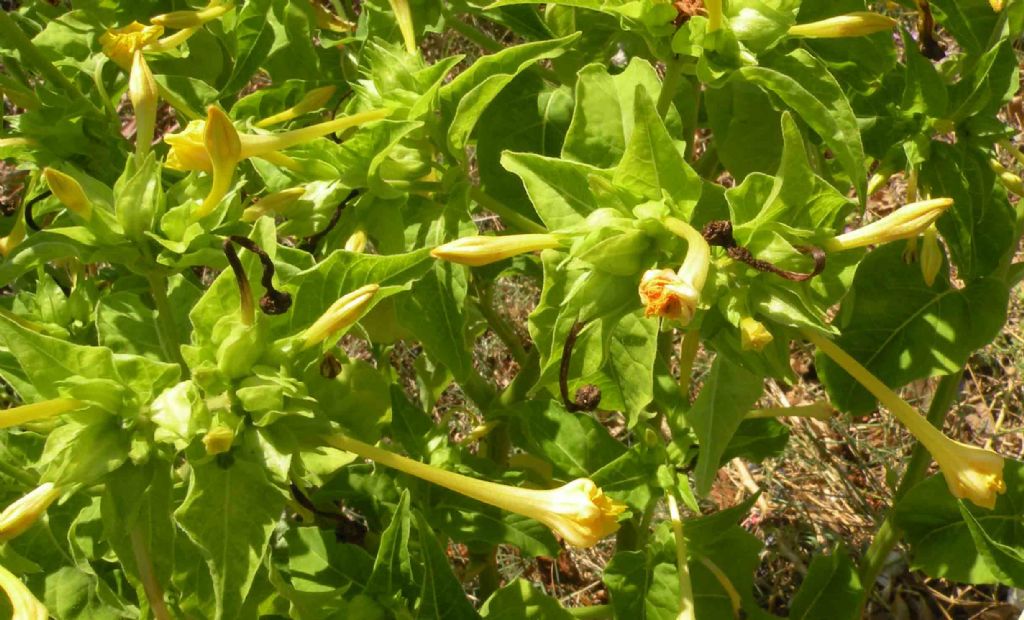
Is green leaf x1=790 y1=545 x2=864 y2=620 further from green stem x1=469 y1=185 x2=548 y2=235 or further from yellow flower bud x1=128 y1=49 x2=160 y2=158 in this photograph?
yellow flower bud x1=128 y1=49 x2=160 y2=158

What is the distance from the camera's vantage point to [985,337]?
5.49ft

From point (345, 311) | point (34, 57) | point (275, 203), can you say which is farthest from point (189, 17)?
point (345, 311)

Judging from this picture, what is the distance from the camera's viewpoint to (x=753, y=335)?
1065 millimetres

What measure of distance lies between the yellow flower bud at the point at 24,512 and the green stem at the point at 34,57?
2.23ft

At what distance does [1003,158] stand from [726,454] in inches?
69.6

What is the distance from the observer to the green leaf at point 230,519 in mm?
1121

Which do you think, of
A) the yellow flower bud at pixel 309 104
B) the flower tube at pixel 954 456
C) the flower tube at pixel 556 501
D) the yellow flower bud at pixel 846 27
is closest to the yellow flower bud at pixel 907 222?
the flower tube at pixel 954 456

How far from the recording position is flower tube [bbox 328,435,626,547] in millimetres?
1076

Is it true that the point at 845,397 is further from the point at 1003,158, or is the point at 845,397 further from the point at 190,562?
the point at 1003,158

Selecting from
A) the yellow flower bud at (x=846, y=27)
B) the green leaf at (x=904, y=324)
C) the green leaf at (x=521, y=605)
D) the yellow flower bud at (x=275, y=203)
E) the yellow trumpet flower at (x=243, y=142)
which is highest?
the yellow flower bud at (x=846, y=27)

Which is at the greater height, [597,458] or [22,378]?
[22,378]

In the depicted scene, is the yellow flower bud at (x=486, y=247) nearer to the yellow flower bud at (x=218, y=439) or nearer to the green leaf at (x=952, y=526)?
the yellow flower bud at (x=218, y=439)

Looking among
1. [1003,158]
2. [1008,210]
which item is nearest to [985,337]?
[1008,210]

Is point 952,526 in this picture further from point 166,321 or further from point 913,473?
point 166,321
